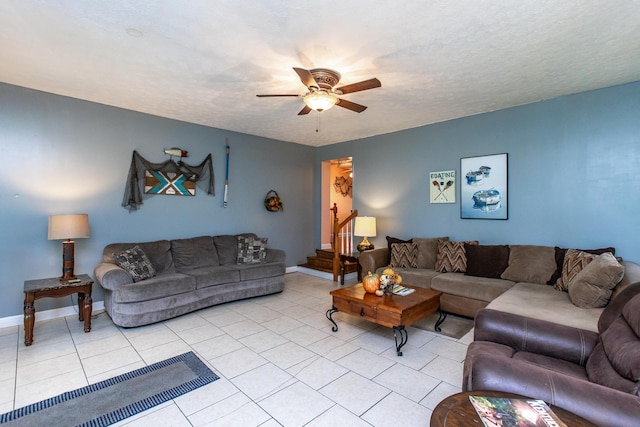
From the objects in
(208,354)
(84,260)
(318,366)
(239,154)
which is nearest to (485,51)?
(318,366)

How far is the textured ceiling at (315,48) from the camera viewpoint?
2.13 metres

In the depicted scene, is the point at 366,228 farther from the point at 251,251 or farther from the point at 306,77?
the point at 306,77

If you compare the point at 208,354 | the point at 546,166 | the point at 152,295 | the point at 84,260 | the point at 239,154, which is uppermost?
the point at 239,154

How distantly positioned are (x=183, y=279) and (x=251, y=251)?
1.34 metres

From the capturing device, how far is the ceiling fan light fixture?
288cm

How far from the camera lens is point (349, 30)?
236cm

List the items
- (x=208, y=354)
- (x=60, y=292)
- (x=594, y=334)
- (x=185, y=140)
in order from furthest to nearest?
(x=185, y=140), (x=60, y=292), (x=208, y=354), (x=594, y=334)

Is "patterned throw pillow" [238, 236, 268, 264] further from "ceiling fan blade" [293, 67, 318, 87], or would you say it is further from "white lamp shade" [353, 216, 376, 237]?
"ceiling fan blade" [293, 67, 318, 87]

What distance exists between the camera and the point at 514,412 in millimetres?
1198

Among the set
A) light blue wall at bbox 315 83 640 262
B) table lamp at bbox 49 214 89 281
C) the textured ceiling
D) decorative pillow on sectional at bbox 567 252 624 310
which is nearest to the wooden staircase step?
light blue wall at bbox 315 83 640 262

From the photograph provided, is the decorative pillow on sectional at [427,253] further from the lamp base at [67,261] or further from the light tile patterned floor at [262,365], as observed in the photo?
the lamp base at [67,261]

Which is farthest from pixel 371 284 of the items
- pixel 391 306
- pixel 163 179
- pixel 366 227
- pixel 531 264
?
pixel 163 179

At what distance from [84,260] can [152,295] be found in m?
1.28

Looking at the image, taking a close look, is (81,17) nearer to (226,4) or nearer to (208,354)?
(226,4)
